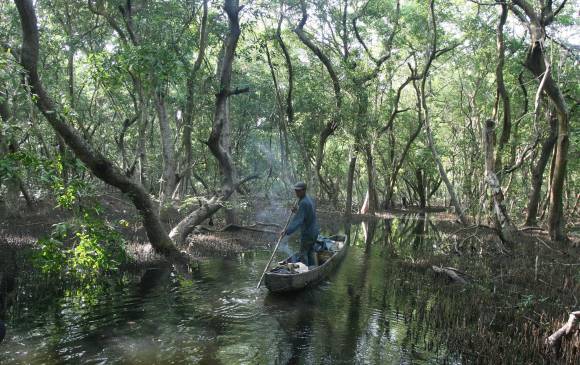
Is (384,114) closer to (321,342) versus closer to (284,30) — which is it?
(284,30)

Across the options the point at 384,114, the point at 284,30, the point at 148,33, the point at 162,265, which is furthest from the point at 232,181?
the point at 384,114

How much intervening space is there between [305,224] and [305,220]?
100mm

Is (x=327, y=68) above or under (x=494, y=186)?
above

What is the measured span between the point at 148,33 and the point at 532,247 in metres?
14.3

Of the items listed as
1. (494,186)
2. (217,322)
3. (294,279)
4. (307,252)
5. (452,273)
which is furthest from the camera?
(494,186)

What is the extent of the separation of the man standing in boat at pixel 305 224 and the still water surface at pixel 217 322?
2.67 ft

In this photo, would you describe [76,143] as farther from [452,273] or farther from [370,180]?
[370,180]

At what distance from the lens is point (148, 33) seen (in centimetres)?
1467

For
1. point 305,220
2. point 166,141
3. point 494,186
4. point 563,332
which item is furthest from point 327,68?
point 563,332

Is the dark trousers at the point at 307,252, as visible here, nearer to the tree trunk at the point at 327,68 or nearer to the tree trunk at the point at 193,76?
the tree trunk at the point at 193,76

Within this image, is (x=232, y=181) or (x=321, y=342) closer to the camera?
(x=321, y=342)

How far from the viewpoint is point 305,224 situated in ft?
33.5

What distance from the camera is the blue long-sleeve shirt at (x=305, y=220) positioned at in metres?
9.61

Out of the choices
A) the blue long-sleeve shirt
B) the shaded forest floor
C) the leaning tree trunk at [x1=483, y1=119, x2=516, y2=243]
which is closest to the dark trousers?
the blue long-sleeve shirt
